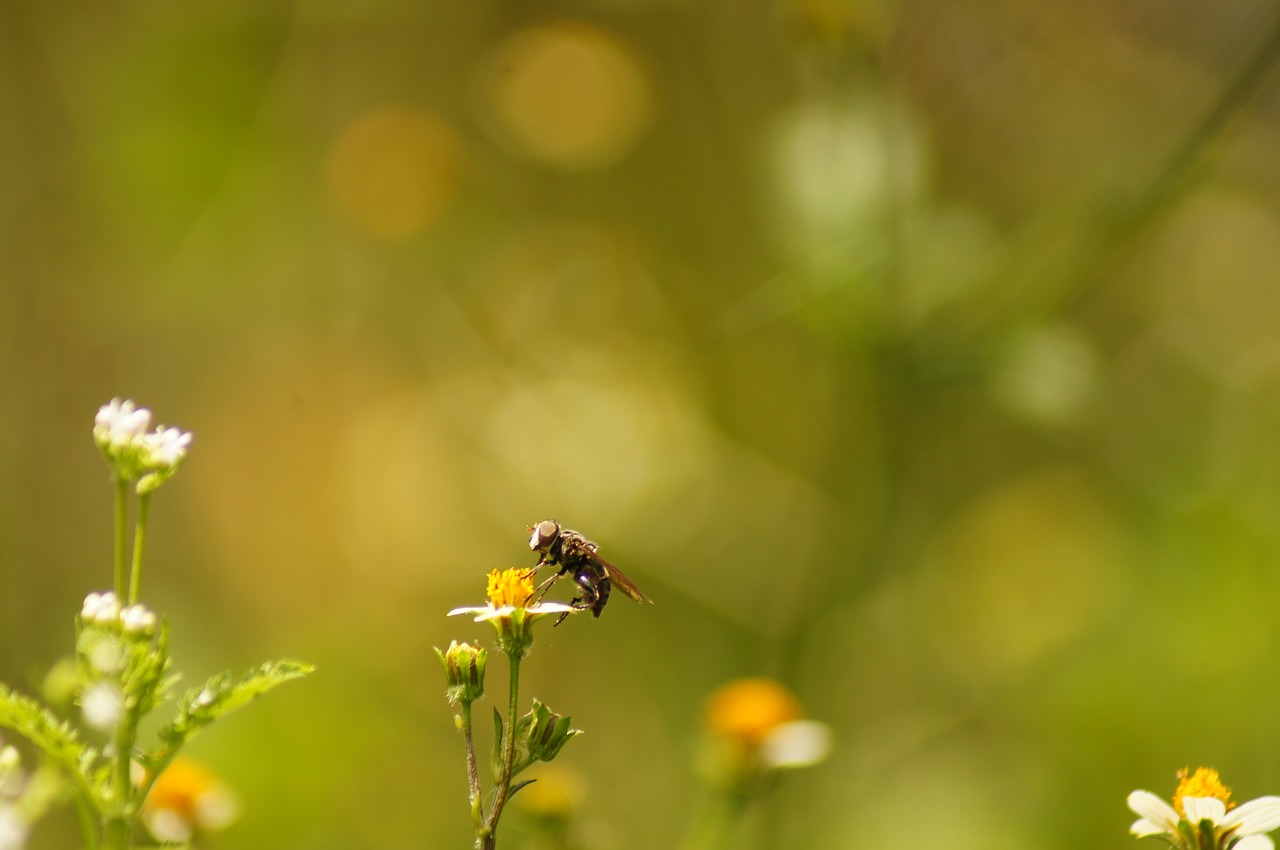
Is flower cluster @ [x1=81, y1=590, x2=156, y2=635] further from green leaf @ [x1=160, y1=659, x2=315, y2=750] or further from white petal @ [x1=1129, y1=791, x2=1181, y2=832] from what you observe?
white petal @ [x1=1129, y1=791, x2=1181, y2=832]

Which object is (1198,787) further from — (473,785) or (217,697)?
(217,697)

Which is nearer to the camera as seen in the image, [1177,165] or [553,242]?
[1177,165]

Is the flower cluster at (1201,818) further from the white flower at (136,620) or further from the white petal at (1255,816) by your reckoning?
the white flower at (136,620)

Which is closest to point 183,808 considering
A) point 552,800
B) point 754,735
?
point 552,800

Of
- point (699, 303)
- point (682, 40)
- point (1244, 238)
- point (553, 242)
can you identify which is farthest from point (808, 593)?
point (1244, 238)

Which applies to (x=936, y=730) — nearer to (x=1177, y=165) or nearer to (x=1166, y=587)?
(x=1166, y=587)
